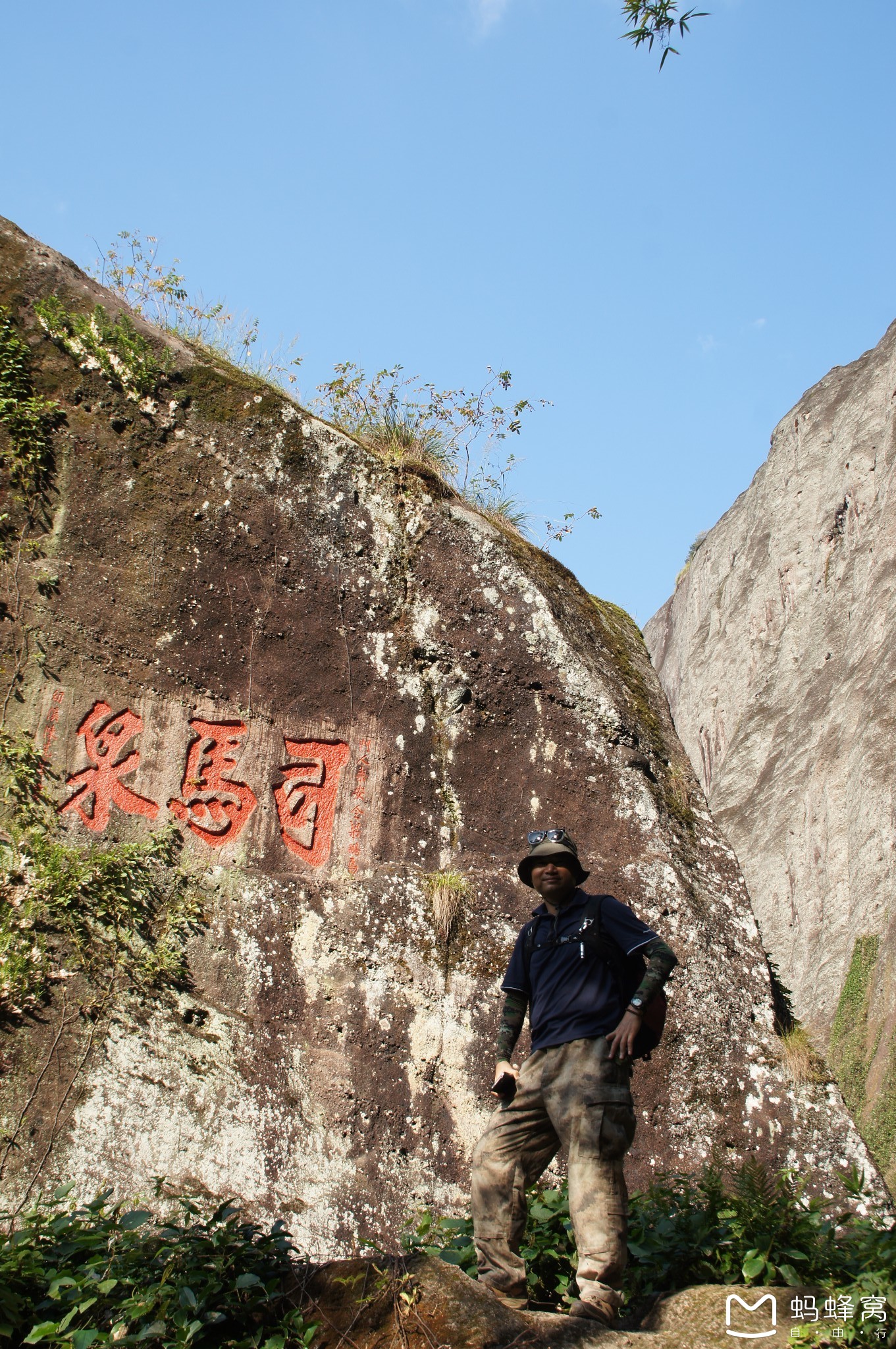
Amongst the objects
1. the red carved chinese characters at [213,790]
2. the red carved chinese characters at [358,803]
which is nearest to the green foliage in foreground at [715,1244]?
the red carved chinese characters at [358,803]

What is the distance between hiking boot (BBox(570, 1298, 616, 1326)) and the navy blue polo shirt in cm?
69

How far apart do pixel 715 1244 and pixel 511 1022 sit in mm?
940

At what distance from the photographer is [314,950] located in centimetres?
498

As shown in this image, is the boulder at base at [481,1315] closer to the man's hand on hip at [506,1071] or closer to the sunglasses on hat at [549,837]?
the man's hand on hip at [506,1071]

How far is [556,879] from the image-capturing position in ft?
11.1

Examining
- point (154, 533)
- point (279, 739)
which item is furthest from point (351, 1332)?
point (154, 533)

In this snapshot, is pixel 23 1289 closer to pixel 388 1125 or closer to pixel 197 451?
→ pixel 388 1125

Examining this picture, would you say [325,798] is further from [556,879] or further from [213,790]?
[556,879]

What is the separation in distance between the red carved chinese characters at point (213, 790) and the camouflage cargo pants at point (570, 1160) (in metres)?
2.52

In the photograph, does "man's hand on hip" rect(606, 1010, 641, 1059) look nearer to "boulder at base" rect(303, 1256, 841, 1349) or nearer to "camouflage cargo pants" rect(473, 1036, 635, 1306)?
"camouflage cargo pants" rect(473, 1036, 635, 1306)

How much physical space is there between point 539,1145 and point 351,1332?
2.50ft

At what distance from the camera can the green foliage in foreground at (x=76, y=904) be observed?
4785 millimetres

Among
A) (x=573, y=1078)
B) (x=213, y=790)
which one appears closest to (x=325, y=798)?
(x=213, y=790)

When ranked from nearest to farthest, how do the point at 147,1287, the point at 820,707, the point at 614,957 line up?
1. the point at 147,1287
2. the point at 614,957
3. the point at 820,707
